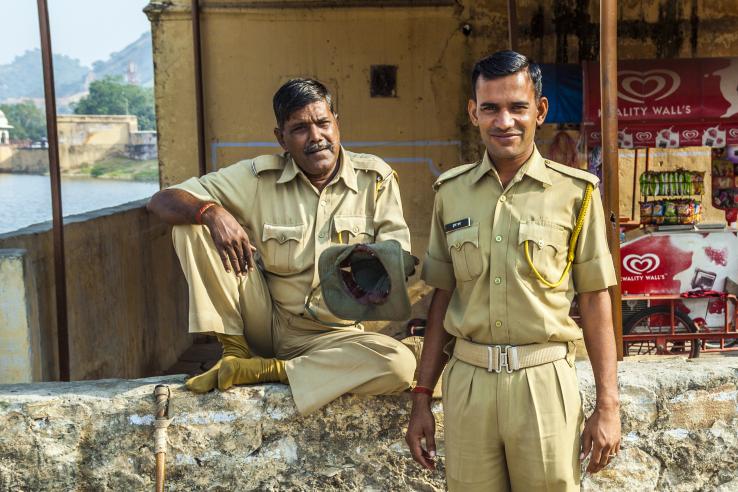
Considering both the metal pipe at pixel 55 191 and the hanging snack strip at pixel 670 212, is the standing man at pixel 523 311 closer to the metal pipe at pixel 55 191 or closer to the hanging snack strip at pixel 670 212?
the metal pipe at pixel 55 191

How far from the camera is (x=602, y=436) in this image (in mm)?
2203

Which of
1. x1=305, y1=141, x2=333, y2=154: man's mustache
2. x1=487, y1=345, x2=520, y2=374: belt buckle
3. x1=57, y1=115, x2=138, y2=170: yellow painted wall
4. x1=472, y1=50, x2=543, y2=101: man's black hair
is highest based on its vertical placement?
x1=57, y1=115, x2=138, y2=170: yellow painted wall

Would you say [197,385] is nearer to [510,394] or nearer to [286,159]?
[286,159]

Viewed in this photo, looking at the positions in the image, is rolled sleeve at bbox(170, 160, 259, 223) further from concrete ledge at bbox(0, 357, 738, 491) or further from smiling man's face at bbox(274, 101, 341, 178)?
concrete ledge at bbox(0, 357, 738, 491)

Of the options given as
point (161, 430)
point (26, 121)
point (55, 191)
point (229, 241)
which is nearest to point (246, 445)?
point (161, 430)

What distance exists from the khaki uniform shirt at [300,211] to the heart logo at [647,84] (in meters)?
4.08

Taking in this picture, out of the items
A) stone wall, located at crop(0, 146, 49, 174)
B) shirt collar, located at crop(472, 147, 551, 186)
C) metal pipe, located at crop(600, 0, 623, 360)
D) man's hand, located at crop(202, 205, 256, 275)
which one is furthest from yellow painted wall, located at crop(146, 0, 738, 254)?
stone wall, located at crop(0, 146, 49, 174)

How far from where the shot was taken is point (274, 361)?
2861mm

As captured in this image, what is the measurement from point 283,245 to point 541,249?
1.08 meters

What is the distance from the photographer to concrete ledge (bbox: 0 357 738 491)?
9.16 feet

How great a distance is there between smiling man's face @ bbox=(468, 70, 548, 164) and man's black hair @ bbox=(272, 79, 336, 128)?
87cm

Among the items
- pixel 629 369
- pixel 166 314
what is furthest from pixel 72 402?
pixel 166 314

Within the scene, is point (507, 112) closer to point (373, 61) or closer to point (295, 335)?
point (295, 335)

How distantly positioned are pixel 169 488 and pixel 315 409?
0.54m
